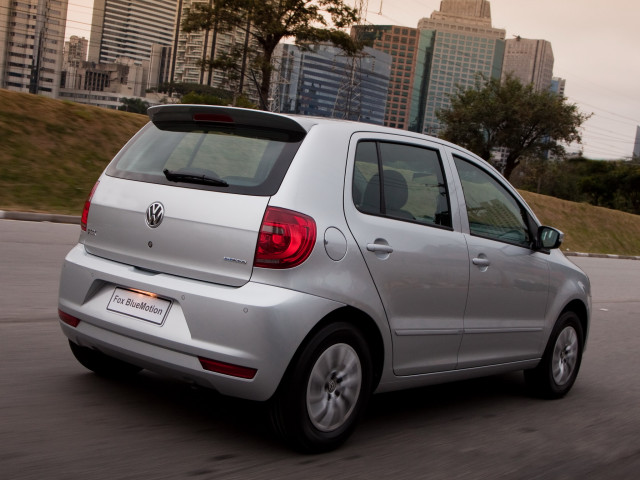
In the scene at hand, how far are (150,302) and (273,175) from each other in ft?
2.74

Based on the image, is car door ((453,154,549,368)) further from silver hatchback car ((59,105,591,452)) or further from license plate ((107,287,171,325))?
license plate ((107,287,171,325))

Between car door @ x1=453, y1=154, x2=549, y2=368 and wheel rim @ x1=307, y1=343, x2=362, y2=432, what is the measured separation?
105 cm

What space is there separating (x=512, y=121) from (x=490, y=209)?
189 feet

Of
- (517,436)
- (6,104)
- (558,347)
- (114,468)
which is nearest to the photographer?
(114,468)

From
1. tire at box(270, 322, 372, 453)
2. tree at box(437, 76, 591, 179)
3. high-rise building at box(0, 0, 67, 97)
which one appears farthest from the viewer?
high-rise building at box(0, 0, 67, 97)

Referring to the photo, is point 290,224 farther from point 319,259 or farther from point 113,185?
point 113,185

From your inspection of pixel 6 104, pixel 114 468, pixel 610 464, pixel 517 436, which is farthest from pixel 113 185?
pixel 6 104

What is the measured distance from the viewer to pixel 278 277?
368 cm

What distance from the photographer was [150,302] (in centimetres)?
386

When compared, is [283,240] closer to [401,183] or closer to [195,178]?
[195,178]

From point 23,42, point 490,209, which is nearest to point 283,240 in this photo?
point 490,209

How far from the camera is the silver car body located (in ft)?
12.0

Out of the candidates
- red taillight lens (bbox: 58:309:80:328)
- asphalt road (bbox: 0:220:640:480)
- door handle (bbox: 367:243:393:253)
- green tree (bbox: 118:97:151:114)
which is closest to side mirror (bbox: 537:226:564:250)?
asphalt road (bbox: 0:220:640:480)

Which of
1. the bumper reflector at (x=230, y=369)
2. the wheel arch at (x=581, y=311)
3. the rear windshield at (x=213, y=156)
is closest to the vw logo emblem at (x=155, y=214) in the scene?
the rear windshield at (x=213, y=156)
